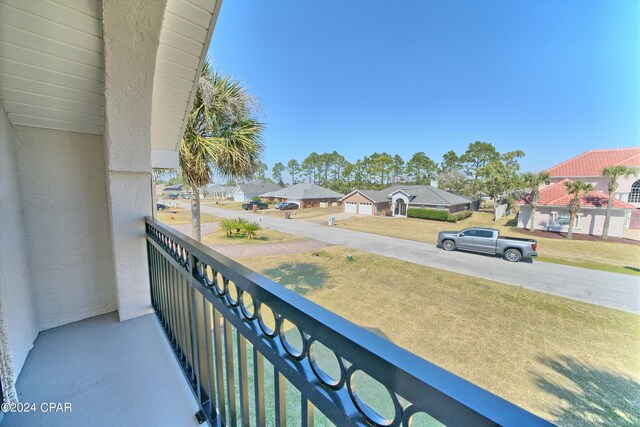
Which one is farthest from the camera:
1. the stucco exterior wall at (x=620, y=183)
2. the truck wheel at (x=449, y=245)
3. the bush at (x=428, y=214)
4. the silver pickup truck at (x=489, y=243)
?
the bush at (x=428, y=214)

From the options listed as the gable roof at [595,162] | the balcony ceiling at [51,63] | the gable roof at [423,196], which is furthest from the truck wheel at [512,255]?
the balcony ceiling at [51,63]

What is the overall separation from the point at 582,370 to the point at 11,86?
286 inches

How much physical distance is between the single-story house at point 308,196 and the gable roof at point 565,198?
19.8m

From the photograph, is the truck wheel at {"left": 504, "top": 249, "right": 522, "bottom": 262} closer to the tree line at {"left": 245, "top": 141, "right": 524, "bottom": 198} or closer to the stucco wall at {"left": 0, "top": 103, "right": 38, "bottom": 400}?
the tree line at {"left": 245, "top": 141, "right": 524, "bottom": 198}

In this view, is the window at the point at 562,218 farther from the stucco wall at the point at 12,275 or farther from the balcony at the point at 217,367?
the stucco wall at the point at 12,275

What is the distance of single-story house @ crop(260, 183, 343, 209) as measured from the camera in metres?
28.8

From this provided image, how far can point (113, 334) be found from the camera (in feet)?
6.52

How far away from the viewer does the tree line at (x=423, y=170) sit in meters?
11.1

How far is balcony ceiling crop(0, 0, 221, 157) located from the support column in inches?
5.9

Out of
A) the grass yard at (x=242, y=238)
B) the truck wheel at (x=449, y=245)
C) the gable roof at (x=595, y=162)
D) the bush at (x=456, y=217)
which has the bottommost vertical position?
the grass yard at (x=242, y=238)

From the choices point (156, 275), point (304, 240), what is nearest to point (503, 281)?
point (304, 240)

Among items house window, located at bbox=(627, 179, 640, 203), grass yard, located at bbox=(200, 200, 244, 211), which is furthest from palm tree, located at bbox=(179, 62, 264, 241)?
grass yard, located at bbox=(200, 200, 244, 211)

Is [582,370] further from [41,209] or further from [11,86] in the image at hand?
[11,86]

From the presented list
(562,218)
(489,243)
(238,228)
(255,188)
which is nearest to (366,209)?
(562,218)
